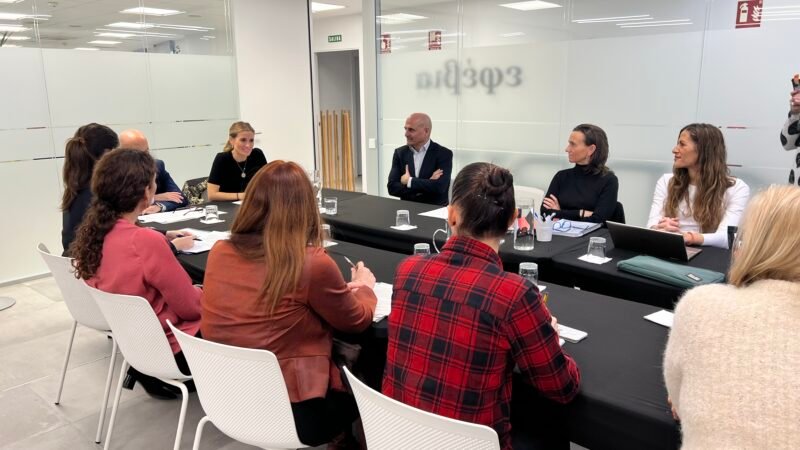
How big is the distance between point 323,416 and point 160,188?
2870 millimetres

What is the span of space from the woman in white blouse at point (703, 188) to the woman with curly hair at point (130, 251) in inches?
90.5

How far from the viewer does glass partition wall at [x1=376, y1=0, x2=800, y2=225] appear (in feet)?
12.9

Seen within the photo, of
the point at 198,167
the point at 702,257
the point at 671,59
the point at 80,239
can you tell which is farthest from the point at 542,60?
the point at 80,239

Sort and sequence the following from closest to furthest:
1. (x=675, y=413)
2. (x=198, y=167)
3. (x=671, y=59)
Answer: (x=675, y=413) < (x=671, y=59) < (x=198, y=167)

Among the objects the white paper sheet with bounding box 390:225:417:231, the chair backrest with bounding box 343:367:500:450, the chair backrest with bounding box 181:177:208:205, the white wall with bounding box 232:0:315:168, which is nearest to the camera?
the chair backrest with bounding box 343:367:500:450

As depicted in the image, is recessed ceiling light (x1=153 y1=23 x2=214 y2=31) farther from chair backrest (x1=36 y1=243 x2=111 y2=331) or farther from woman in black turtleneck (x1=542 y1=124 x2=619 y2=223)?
woman in black turtleneck (x1=542 y1=124 x2=619 y2=223)

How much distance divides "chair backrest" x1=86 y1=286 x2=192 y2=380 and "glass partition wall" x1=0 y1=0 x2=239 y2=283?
353 centimetres

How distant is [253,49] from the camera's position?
20.4 feet

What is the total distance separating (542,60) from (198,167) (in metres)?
3.62

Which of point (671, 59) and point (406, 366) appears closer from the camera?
point (406, 366)

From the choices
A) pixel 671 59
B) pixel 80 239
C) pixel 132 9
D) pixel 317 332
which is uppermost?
pixel 132 9

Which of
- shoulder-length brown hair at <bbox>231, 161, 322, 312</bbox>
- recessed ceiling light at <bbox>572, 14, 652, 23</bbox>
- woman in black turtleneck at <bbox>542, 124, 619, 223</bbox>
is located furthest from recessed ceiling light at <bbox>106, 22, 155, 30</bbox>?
shoulder-length brown hair at <bbox>231, 161, 322, 312</bbox>

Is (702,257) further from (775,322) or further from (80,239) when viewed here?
(80,239)

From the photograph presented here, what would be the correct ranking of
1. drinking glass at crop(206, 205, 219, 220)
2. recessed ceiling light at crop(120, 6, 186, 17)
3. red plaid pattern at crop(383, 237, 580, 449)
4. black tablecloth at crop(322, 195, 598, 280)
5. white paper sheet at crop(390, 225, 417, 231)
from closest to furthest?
red plaid pattern at crop(383, 237, 580, 449)
black tablecloth at crop(322, 195, 598, 280)
white paper sheet at crop(390, 225, 417, 231)
drinking glass at crop(206, 205, 219, 220)
recessed ceiling light at crop(120, 6, 186, 17)
